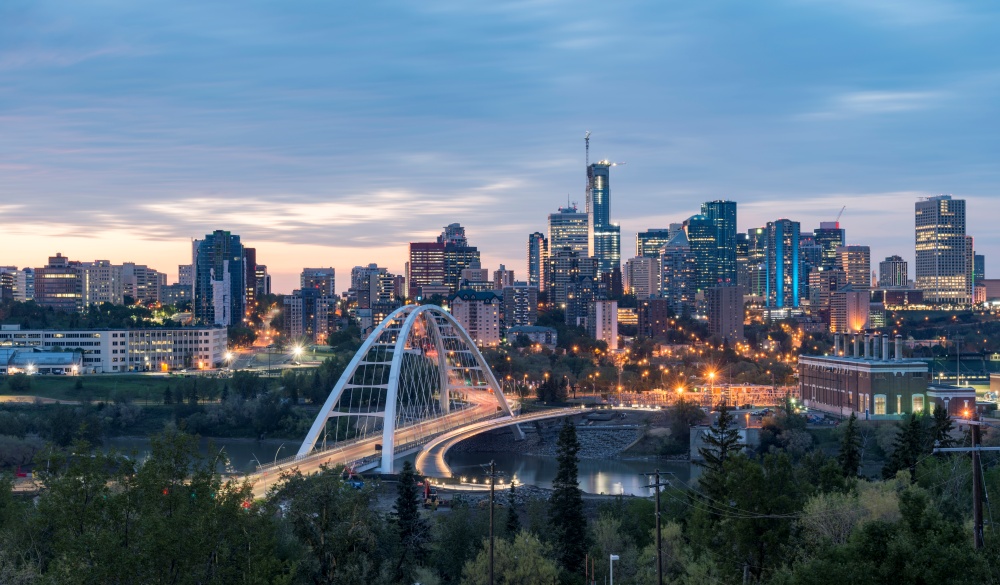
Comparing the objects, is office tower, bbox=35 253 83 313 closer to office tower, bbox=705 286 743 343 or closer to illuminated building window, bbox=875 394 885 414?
office tower, bbox=705 286 743 343

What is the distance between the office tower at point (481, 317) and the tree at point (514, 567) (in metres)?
104

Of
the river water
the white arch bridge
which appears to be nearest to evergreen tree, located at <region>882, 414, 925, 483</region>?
the river water

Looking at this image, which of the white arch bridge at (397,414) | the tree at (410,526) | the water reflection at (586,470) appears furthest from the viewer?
the water reflection at (586,470)

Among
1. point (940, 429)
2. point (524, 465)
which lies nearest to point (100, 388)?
point (524, 465)

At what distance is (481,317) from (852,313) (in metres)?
60.8

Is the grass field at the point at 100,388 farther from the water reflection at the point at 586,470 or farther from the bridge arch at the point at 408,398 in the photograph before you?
the water reflection at the point at 586,470

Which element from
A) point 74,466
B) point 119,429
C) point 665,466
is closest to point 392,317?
point 665,466

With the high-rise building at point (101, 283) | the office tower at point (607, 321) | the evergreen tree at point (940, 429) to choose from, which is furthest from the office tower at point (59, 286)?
the evergreen tree at point (940, 429)

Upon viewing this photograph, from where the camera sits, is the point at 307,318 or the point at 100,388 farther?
the point at 307,318

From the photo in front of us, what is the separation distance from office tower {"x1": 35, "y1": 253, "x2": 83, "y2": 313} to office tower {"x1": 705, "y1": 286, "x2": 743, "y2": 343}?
3321 inches

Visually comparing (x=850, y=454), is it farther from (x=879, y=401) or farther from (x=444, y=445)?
(x=879, y=401)

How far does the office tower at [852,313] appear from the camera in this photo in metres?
164

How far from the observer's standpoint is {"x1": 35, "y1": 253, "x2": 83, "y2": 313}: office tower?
163500mm

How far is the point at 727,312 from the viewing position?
141m
